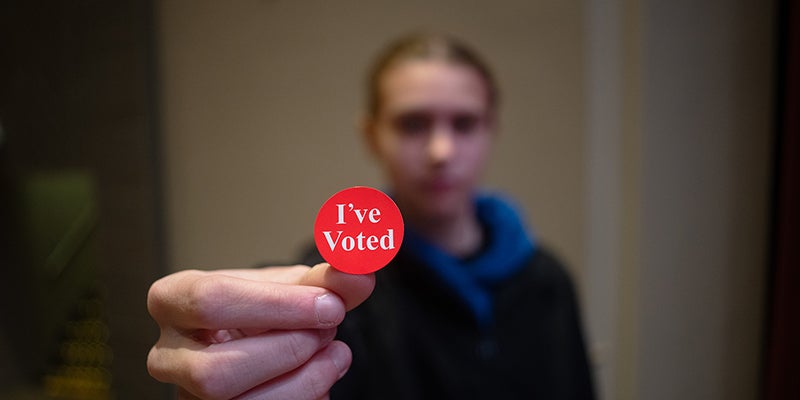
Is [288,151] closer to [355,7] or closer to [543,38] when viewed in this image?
[355,7]

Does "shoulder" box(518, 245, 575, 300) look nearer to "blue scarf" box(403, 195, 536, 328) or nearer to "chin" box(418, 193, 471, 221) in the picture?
"blue scarf" box(403, 195, 536, 328)

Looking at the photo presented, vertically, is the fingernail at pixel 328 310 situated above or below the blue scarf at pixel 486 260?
above

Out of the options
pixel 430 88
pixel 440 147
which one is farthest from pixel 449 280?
pixel 430 88

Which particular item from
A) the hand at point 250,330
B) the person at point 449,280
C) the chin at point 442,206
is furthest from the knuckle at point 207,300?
the chin at point 442,206

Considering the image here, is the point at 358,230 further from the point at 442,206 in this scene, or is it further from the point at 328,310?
the point at 442,206

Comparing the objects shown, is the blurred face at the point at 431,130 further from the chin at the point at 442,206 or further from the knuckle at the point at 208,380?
the knuckle at the point at 208,380

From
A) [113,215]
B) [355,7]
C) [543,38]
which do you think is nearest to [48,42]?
[113,215]
